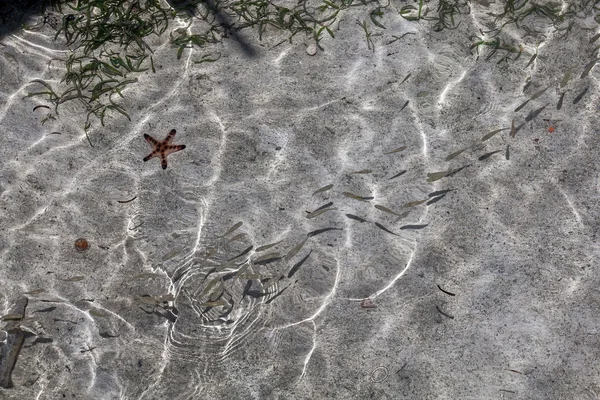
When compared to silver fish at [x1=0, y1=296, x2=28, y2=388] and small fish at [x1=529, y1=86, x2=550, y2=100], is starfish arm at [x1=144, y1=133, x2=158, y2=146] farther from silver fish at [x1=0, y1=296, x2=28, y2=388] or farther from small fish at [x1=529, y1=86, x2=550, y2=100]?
small fish at [x1=529, y1=86, x2=550, y2=100]

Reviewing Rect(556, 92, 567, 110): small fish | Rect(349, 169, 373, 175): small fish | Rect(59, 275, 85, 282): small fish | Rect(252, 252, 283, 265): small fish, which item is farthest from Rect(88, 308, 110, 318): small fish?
Rect(556, 92, 567, 110): small fish

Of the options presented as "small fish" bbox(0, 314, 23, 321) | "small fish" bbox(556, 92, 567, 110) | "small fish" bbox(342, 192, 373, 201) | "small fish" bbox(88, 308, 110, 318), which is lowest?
"small fish" bbox(0, 314, 23, 321)

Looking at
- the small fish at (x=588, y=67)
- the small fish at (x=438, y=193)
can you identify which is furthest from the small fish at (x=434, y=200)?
the small fish at (x=588, y=67)

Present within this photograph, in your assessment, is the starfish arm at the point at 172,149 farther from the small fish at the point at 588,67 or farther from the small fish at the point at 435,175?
the small fish at the point at 588,67

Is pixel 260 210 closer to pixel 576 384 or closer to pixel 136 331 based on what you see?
pixel 136 331

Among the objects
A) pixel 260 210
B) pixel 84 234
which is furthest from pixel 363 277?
pixel 84 234
